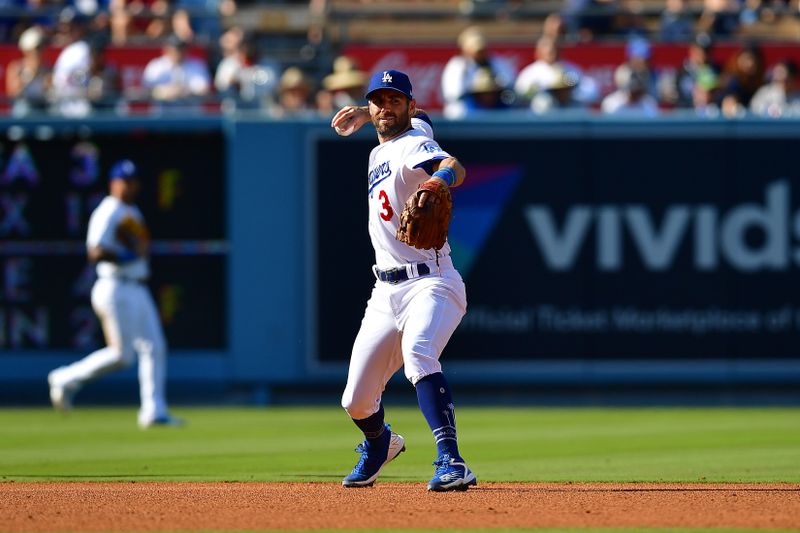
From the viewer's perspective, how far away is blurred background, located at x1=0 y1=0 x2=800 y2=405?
1534cm

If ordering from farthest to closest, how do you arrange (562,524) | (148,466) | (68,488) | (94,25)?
(94,25) → (148,466) → (68,488) → (562,524)

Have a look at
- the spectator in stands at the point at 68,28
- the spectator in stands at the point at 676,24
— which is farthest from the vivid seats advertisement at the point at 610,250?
the spectator in stands at the point at 68,28

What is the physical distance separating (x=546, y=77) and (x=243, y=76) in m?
3.37

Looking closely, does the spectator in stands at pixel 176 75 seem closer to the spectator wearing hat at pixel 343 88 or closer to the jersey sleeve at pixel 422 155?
the spectator wearing hat at pixel 343 88

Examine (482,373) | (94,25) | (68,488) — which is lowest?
(482,373)

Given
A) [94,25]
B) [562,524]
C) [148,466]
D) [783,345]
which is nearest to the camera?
[562,524]

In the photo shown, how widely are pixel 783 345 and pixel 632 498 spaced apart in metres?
8.28

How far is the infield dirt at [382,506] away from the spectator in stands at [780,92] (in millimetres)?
8725

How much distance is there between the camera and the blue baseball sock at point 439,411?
7.45m

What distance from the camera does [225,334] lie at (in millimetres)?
15602

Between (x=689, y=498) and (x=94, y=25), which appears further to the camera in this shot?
(x=94, y=25)

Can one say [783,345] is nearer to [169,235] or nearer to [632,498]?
[169,235]

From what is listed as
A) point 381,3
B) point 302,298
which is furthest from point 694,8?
point 302,298

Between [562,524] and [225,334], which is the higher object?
[562,524]
